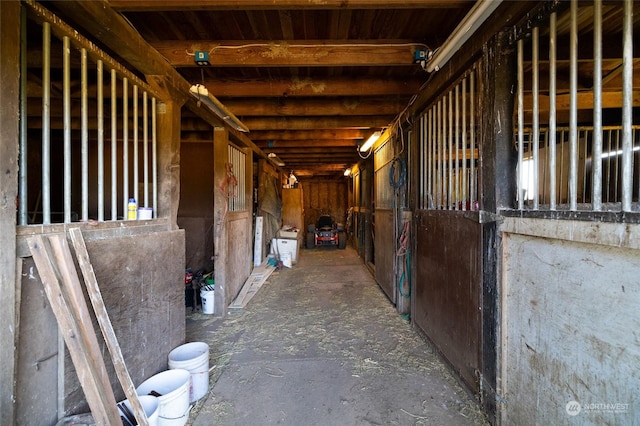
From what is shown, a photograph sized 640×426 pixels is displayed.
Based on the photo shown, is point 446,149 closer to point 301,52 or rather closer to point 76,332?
point 301,52

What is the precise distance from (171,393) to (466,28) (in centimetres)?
275

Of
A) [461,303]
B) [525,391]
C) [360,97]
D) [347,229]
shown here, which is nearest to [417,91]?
[360,97]

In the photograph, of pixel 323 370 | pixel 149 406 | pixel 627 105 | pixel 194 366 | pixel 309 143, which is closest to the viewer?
pixel 627 105

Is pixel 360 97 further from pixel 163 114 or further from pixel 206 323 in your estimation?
pixel 206 323

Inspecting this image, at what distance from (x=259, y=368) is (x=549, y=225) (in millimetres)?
2354

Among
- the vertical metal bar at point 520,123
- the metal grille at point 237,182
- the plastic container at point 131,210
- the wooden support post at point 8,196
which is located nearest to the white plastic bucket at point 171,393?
the wooden support post at point 8,196

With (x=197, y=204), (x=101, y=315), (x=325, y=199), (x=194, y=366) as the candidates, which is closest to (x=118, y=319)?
(x=101, y=315)

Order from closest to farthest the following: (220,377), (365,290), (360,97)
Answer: (220,377) → (360,97) → (365,290)

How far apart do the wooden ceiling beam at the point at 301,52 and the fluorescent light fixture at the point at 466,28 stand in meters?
0.37

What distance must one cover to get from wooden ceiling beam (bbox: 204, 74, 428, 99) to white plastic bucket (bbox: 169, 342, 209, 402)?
8.35 feet

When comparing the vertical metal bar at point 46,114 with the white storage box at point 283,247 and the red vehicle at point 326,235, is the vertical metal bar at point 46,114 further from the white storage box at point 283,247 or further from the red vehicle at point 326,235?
the red vehicle at point 326,235

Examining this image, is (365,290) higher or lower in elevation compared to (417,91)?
lower

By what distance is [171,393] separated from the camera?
1.73 meters

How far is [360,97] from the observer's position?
379 cm
